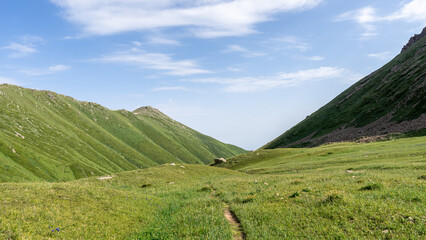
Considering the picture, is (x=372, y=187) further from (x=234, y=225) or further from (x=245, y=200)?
(x=234, y=225)

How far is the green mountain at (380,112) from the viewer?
8975cm

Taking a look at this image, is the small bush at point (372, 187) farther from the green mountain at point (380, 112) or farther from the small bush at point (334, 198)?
the green mountain at point (380, 112)

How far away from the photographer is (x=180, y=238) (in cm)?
1339

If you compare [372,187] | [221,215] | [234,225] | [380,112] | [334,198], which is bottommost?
[234,225]

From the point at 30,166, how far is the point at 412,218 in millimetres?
166424

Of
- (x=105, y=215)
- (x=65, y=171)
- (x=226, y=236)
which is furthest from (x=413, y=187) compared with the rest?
(x=65, y=171)

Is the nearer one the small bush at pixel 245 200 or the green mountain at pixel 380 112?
the small bush at pixel 245 200

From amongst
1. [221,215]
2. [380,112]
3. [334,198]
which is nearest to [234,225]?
[221,215]

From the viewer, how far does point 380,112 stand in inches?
4400

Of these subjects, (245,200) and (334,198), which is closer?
(334,198)

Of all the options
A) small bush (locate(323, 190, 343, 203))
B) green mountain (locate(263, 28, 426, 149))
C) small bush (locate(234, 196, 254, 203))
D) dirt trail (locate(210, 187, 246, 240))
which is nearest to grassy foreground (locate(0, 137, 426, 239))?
small bush (locate(323, 190, 343, 203))

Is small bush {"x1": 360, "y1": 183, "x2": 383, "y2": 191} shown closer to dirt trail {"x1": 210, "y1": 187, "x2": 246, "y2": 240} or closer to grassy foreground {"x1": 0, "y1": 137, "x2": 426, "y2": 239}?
grassy foreground {"x1": 0, "y1": 137, "x2": 426, "y2": 239}

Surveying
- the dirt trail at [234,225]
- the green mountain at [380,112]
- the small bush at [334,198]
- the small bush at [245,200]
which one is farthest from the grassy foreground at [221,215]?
the green mountain at [380,112]

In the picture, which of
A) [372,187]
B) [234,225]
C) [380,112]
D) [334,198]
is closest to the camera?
[234,225]
